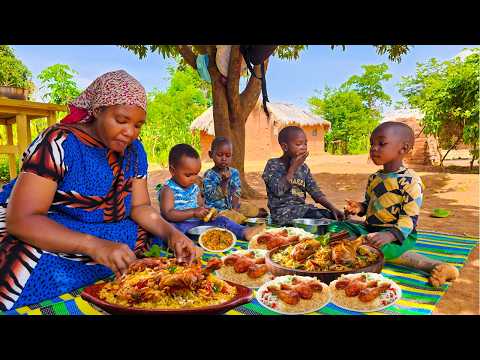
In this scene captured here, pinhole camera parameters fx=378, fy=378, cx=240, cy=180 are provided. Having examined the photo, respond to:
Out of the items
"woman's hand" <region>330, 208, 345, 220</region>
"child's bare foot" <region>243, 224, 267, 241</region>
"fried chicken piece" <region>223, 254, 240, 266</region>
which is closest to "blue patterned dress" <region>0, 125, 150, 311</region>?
"fried chicken piece" <region>223, 254, 240, 266</region>

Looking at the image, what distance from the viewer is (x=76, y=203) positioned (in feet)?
7.52

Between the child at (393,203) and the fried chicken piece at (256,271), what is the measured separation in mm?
825

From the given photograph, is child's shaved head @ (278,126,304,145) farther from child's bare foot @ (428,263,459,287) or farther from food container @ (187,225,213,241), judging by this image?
child's bare foot @ (428,263,459,287)

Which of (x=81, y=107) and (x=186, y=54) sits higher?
(x=186, y=54)

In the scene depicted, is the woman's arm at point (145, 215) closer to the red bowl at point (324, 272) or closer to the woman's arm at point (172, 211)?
the red bowl at point (324, 272)

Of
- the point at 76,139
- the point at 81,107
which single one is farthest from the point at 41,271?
the point at 81,107

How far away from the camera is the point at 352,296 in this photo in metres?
2.08

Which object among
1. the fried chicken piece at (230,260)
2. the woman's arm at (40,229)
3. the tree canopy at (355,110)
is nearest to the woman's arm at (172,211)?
the fried chicken piece at (230,260)

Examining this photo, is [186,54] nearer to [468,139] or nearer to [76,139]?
[76,139]

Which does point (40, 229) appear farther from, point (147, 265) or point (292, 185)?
point (292, 185)

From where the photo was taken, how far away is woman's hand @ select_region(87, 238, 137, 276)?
6.20 ft

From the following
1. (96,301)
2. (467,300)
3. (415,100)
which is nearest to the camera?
(96,301)

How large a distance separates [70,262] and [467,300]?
2746mm

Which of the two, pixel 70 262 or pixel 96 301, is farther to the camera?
pixel 70 262
